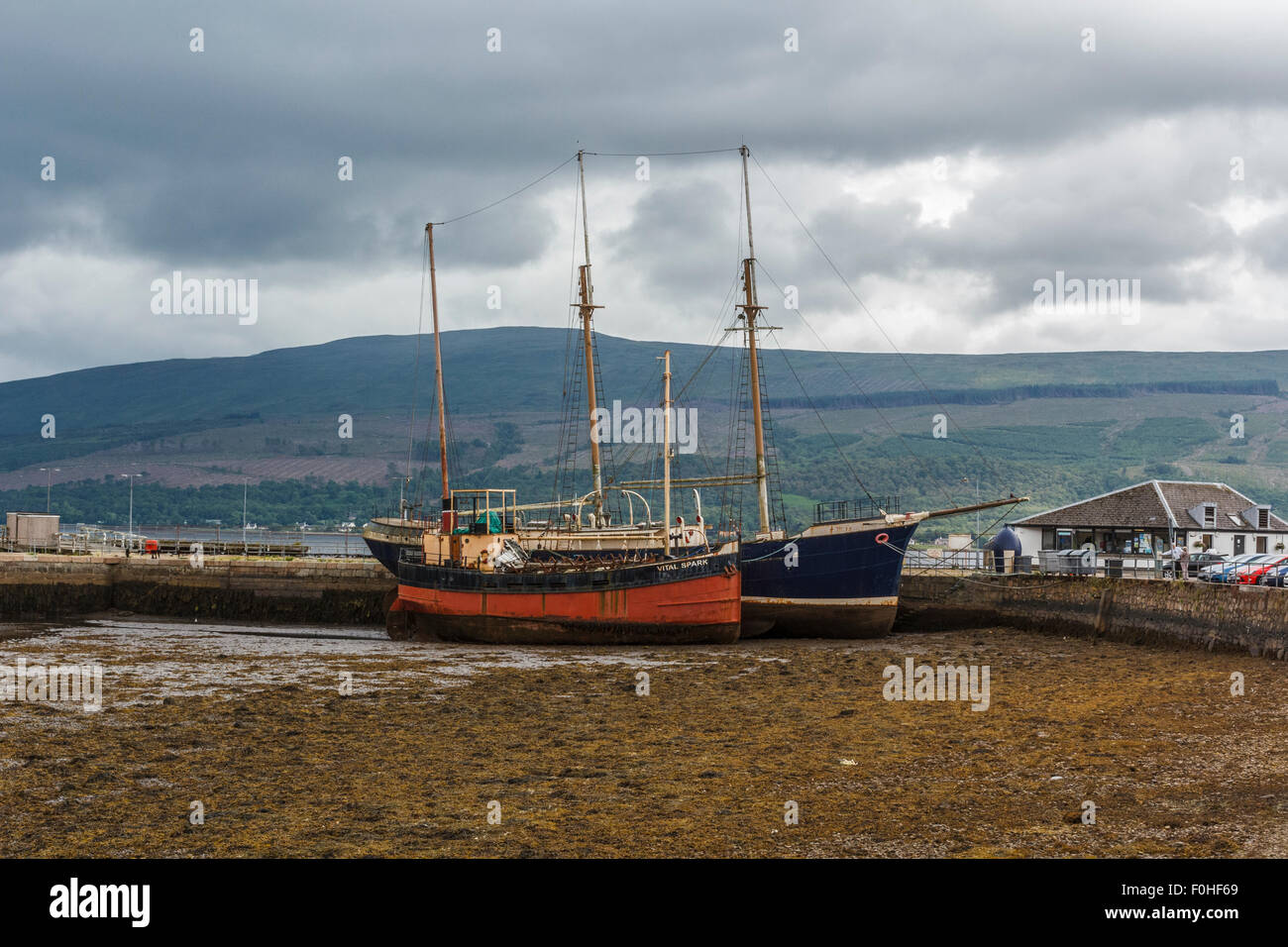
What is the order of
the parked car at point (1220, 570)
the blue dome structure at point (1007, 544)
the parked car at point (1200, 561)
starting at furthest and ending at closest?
the blue dome structure at point (1007, 544) → the parked car at point (1200, 561) → the parked car at point (1220, 570)

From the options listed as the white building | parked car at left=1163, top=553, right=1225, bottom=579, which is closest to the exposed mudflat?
parked car at left=1163, top=553, right=1225, bottom=579

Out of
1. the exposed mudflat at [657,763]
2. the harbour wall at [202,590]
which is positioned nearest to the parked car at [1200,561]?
the exposed mudflat at [657,763]

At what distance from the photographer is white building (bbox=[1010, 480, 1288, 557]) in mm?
64500

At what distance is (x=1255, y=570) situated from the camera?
153ft

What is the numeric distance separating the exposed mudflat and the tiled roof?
28.9 meters

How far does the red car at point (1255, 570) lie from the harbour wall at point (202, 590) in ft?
126

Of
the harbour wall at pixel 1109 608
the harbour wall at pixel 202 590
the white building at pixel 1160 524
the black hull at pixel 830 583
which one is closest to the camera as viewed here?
the harbour wall at pixel 1109 608

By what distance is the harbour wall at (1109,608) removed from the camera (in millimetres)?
35719

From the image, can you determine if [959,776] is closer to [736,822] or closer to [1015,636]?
[736,822]

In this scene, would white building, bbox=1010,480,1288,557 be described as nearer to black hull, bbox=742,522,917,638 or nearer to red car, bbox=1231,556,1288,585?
red car, bbox=1231,556,1288,585

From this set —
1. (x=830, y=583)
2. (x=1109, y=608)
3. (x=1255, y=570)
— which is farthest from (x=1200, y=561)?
(x=830, y=583)

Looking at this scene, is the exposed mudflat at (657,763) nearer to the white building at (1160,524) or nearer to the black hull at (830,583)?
the black hull at (830,583)

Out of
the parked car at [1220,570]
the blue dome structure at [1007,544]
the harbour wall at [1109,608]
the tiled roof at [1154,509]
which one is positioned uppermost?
the tiled roof at [1154,509]
